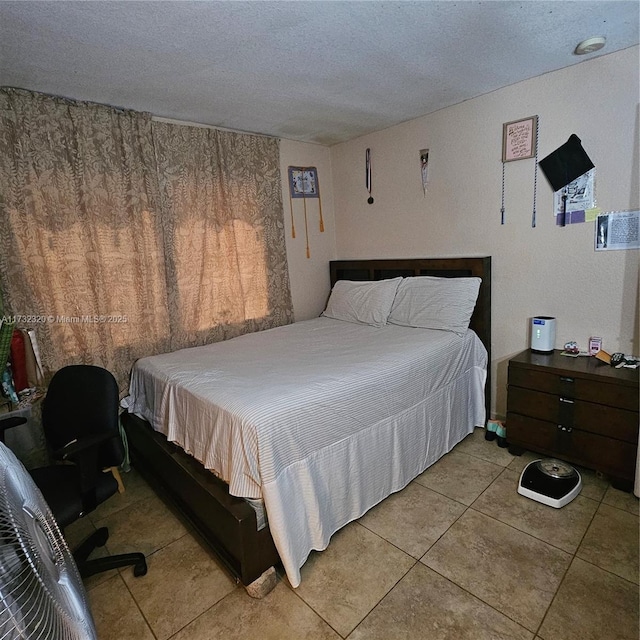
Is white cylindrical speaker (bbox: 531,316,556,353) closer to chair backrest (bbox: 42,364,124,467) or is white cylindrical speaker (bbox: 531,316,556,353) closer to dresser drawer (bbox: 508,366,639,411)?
dresser drawer (bbox: 508,366,639,411)

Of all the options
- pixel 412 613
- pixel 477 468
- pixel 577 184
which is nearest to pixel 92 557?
pixel 412 613

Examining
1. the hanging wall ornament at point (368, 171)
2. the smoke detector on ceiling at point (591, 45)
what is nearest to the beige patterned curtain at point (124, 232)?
the hanging wall ornament at point (368, 171)

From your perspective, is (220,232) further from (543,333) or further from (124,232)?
(543,333)

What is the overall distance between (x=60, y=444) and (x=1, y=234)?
1.18 metres

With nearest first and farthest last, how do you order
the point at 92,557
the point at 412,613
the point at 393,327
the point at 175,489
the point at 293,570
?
the point at 412,613 < the point at 293,570 < the point at 92,557 < the point at 175,489 < the point at 393,327

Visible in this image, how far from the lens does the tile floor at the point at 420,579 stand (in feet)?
4.62

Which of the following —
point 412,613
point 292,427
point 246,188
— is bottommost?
point 412,613

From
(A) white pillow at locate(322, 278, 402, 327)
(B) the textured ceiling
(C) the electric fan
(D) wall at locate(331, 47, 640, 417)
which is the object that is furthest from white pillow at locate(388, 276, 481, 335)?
(C) the electric fan

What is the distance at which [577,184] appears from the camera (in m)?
2.28

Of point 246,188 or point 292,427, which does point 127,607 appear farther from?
point 246,188

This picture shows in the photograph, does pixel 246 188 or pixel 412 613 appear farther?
pixel 246 188

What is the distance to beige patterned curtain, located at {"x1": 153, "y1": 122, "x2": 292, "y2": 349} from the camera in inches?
106

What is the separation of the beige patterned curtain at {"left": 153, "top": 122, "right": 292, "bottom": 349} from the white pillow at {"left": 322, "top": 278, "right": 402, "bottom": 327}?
0.45 metres

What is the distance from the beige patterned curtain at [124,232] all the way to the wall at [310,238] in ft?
0.66
